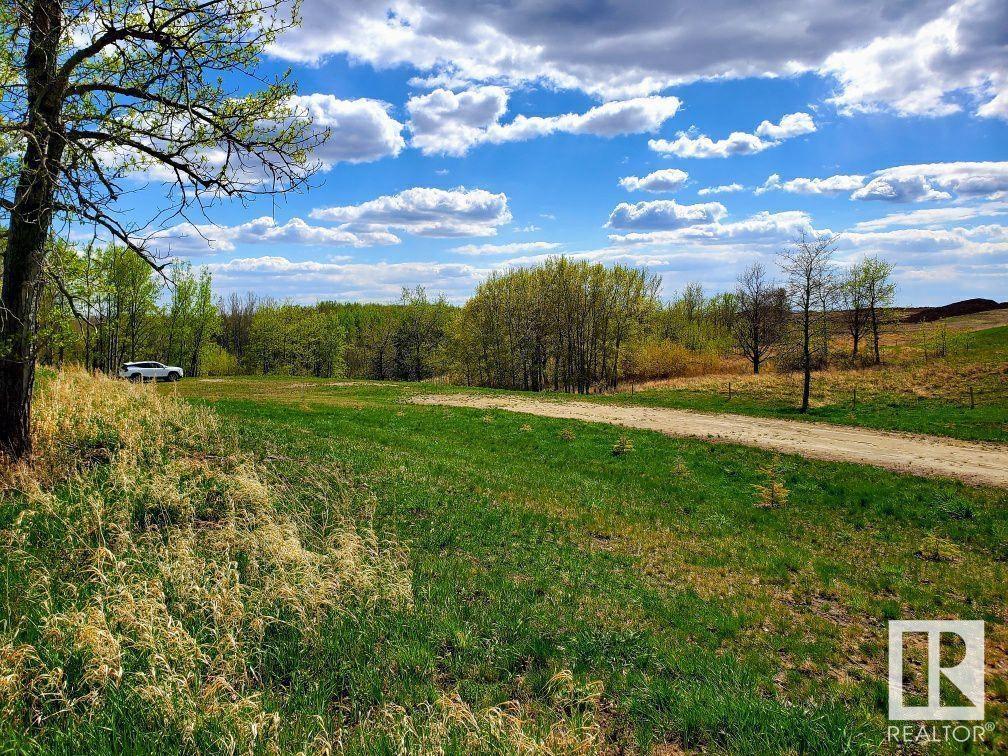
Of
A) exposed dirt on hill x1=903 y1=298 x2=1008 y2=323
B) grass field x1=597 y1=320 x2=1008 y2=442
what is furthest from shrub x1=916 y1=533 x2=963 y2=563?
exposed dirt on hill x1=903 y1=298 x2=1008 y2=323

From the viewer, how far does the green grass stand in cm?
439

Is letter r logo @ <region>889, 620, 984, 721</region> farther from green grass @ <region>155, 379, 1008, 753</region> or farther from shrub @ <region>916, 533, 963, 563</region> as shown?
shrub @ <region>916, 533, 963, 563</region>

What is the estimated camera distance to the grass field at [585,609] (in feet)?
12.9

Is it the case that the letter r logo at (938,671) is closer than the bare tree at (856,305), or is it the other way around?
the letter r logo at (938,671)

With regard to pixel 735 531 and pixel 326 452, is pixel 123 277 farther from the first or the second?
pixel 735 531

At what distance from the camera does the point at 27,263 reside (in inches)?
A: 332

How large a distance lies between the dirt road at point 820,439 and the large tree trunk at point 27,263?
726 inches

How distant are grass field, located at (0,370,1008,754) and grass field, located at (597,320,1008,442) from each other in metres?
12.4

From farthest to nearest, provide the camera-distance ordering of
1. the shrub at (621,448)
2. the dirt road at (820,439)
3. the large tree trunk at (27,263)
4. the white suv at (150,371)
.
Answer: the white suv at (150,371) → the shrub at (621,448) → the dirt road at (820,439) → the large tree trunk at (27,263)

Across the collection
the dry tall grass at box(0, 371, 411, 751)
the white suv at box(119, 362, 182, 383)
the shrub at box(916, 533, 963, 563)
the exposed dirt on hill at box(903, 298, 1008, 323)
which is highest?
the exposed dirt on hill at box(903, 298, 1008, 323)

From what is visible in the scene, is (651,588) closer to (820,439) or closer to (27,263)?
(27,263)

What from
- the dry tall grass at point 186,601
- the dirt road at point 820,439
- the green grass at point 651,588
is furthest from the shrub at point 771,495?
the dry tall grass at point 186,601

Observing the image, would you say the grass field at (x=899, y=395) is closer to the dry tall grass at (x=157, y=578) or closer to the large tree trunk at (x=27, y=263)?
the dry tall grass at (x=157, y=578)

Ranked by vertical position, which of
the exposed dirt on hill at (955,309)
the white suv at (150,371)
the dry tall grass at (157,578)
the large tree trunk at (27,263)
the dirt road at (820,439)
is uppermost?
the exposed dirt on hill at (955,309)
